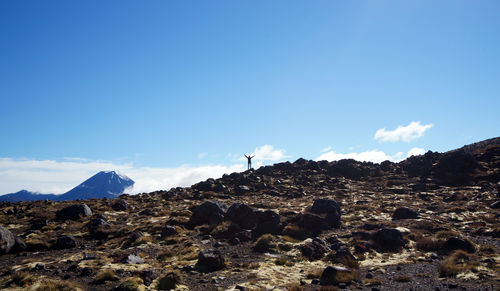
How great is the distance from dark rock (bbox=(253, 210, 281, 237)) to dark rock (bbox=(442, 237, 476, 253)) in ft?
46.0

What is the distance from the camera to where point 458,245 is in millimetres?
20500

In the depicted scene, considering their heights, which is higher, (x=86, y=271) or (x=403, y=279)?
(x=86, y=271)

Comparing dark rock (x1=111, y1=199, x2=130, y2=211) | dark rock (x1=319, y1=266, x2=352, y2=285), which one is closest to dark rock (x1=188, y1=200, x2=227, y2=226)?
dark rock (x1=111, y1=199, x2=130, y2=211)

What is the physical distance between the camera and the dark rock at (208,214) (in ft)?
101

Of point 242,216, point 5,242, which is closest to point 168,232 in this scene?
point 242,216

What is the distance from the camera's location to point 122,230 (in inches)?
1097

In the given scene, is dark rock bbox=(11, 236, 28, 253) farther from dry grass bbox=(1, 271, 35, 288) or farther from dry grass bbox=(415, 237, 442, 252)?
dry grass bbox=(415, 237, 442, 252)

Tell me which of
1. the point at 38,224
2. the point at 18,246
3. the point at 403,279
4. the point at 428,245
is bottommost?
the point at 428,245

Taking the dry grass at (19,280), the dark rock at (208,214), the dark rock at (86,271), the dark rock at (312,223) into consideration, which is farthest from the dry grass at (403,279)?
the dark rock at (208,214)

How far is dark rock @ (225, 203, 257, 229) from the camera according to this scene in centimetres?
2898

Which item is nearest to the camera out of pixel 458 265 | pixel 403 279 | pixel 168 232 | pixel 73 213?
pixel 403 279

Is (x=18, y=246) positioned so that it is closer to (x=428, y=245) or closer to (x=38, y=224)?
(x=38, y=224)

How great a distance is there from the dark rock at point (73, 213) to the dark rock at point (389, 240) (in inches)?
1330

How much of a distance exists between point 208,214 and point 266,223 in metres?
7.60
